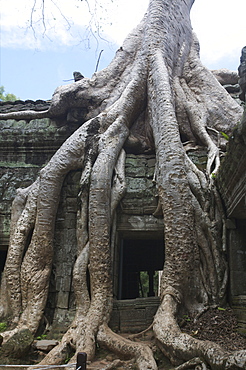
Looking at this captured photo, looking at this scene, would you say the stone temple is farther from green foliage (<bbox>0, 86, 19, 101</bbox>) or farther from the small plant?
green foliage (<bbox>0, 86, 19, 101</bbox>)

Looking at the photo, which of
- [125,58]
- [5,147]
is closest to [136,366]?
[5,147]

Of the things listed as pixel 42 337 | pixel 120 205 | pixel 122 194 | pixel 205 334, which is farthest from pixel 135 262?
pixel 205 334

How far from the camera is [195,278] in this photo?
3980 mm

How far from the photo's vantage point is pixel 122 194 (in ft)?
15.2

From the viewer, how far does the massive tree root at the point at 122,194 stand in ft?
12.2

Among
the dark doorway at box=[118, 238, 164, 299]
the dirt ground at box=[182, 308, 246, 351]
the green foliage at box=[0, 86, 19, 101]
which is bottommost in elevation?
the dirt ground at box=[182, 308, 246, 351]

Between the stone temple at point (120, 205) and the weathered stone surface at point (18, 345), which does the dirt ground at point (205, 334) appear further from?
the weathered stone surface at point (18, 345)

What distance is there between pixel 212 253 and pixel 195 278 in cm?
38

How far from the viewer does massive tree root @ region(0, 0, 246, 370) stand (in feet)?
12.2

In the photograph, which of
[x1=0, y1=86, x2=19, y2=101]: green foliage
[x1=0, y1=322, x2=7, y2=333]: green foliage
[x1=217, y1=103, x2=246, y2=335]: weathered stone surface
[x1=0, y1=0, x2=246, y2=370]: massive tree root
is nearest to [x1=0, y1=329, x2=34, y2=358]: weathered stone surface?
[x1=0, y1=0, x2=246, y2=370]: massive tree root

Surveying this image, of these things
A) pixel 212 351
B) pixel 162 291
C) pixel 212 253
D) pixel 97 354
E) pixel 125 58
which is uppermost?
pixel 125 58

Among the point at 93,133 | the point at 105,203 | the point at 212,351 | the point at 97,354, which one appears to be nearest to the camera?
the point at 212,351

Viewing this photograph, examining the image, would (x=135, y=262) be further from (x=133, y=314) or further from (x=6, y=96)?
(x=6, y=96)

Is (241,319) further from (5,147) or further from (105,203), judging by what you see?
(5,147)
